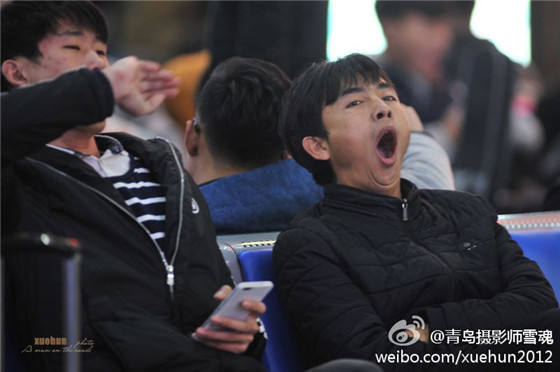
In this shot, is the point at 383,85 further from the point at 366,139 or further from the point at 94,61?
the point at 94,61

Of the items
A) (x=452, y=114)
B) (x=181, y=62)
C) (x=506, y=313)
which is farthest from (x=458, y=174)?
(x=506, y=313)

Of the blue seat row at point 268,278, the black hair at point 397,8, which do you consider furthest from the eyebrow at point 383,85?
the black hair at point 397,8

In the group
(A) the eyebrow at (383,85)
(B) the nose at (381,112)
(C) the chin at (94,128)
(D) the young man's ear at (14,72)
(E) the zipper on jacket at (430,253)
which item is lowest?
(E) the zipper on jacket at (430,253)

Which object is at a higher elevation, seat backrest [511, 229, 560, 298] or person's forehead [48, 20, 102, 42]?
person's forehead [48, 20, 102, 42]

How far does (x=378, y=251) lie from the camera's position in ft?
10.2

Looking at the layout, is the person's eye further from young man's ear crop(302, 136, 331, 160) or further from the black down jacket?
the black down jacket

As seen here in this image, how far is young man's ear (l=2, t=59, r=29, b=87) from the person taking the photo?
3.08 meters

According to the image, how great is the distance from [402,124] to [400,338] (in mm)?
654

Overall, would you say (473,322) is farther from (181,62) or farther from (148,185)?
(181,62)

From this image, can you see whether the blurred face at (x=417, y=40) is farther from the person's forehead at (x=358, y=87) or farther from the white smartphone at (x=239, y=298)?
the white smartphone at (x=239, y=298)

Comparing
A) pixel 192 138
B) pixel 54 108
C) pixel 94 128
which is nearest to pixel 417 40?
pixel 192 138

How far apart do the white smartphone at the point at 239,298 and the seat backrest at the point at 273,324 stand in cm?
54

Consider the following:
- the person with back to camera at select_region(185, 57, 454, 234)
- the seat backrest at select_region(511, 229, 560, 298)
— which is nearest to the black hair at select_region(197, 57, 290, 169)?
the person with back to camera at select_region(185, 57, 454, 234)

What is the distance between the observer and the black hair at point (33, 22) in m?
3.08
